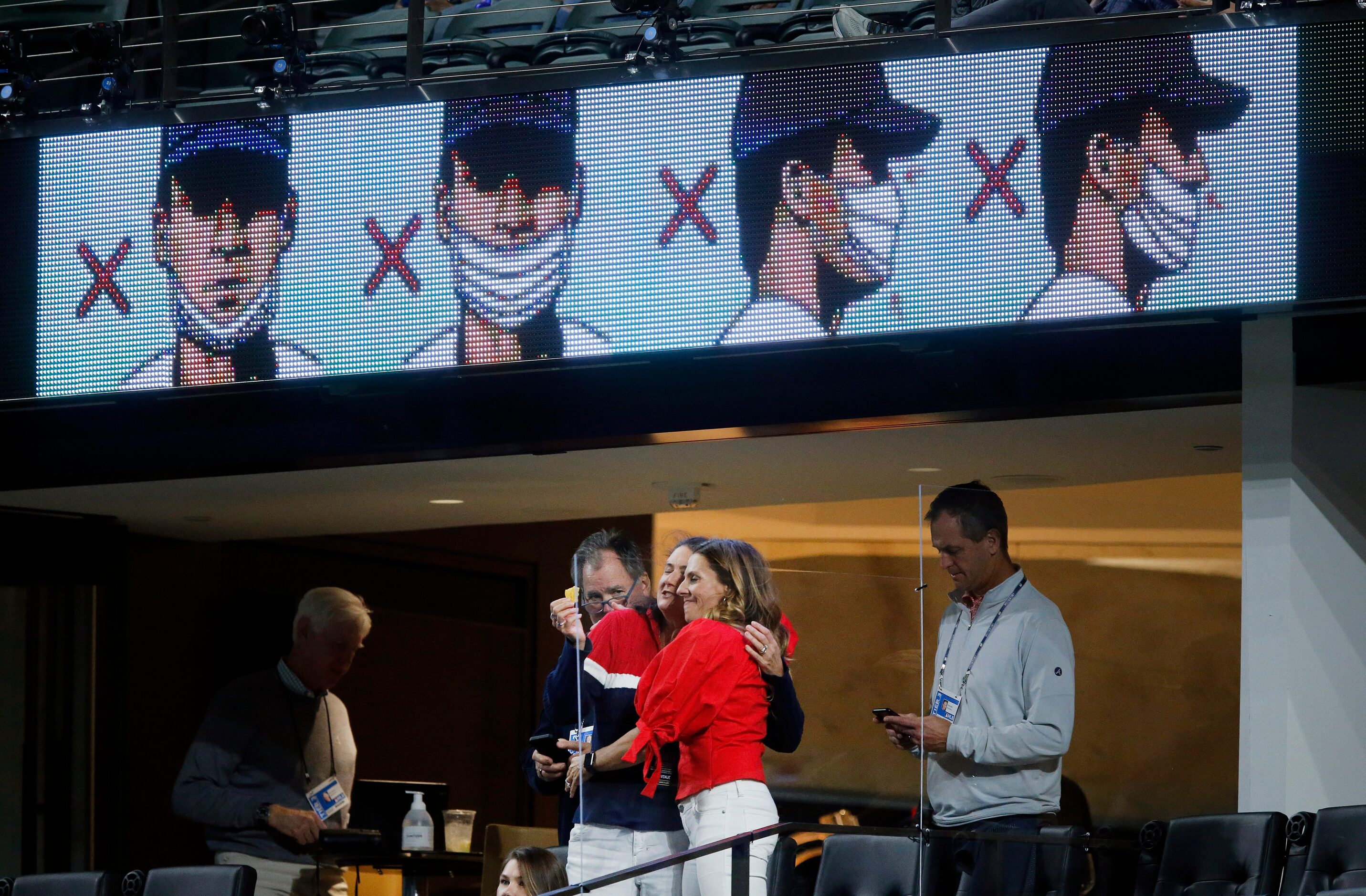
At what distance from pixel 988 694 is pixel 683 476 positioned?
2.08m

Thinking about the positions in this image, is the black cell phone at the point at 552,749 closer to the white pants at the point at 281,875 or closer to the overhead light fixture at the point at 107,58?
the white pants at the point at 281,875

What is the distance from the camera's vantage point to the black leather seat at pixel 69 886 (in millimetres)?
4715

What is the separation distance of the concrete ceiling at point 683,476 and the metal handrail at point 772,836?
91 centimetres

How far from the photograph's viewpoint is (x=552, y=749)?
4.51 meters

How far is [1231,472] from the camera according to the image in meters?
5.60

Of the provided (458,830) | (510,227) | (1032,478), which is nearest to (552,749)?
(510,227)

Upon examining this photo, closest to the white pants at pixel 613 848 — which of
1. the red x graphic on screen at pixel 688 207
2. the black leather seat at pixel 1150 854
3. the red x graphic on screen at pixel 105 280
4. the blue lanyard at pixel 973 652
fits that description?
the blue lanyard at pixel 973 652

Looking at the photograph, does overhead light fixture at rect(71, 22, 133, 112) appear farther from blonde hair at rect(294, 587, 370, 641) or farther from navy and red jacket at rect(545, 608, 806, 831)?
navy and red jacket at rect(545, 608, 806, 831)

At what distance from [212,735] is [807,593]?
2.78 m

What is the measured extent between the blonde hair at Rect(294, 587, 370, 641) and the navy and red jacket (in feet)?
6.59

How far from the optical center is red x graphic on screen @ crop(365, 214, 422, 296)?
4.69 meters

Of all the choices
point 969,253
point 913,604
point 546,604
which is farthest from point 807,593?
point 546,604

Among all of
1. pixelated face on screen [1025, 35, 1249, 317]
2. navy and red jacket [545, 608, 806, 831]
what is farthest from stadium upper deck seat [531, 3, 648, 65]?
navy and red jacket [545, 608, 806, 831]

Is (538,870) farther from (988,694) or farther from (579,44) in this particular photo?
(579,44)
